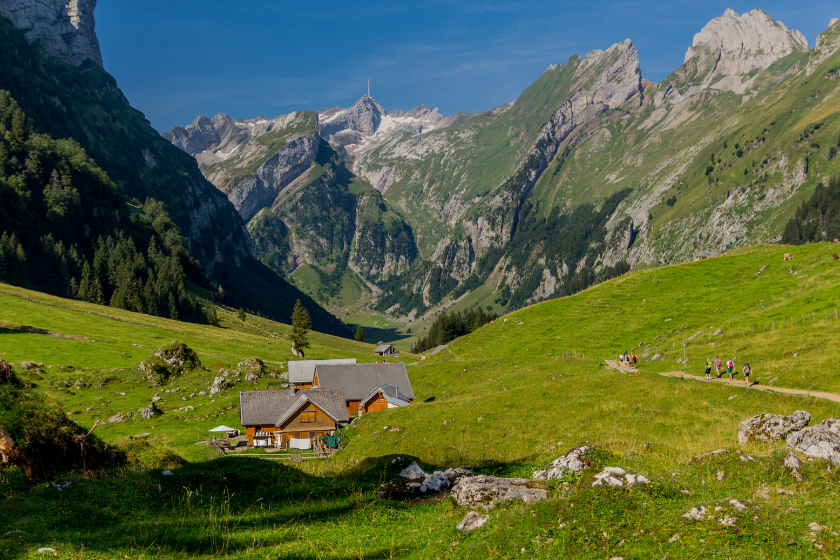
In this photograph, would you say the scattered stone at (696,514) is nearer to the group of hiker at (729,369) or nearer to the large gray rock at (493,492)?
the large gray rock at (493,492)

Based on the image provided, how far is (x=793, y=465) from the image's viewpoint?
16719 mm

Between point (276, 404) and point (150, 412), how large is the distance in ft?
53.3

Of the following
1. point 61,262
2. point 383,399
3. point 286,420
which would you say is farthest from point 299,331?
point 61,262

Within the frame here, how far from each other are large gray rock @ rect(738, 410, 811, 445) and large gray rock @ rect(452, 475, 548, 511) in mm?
14341

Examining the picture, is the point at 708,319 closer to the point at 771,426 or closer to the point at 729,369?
the point at 729,369

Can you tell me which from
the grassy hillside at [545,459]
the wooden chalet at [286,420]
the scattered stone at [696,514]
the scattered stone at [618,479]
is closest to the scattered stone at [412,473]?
the grassy hillside at [545,459]

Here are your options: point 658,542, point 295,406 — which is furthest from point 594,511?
point 295,406

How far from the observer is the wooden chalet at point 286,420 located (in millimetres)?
65312

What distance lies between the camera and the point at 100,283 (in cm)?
16975

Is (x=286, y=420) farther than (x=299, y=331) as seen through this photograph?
No

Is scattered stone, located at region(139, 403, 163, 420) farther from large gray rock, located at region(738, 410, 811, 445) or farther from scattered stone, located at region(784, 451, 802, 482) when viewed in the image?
scattered stone, located at region(784, 451, 802, 482)

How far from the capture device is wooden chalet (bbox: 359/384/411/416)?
78188 millimetres

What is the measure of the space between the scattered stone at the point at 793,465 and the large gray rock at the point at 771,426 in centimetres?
799

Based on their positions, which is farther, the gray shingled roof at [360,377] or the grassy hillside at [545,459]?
the gray shingled roof at [360,377]
